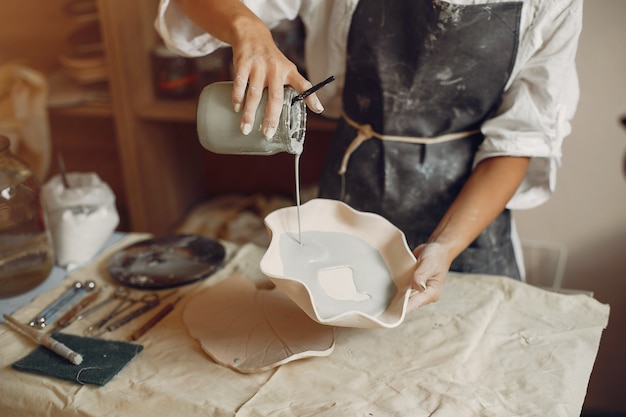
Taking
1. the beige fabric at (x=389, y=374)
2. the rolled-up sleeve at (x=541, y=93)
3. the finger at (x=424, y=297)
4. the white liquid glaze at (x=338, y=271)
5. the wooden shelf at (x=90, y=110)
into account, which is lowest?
the beige fabric at (x=389, y=374)

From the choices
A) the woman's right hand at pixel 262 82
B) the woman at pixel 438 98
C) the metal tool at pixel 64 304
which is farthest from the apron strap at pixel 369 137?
the metal tool at pixel 64 304

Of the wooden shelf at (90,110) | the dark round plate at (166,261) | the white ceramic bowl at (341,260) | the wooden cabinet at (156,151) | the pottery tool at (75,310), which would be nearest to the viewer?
the white ceramic bowl at (341,260)

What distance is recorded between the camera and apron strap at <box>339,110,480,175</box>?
1.37 meters

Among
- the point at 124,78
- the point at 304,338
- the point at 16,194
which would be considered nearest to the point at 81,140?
the point at 124,78

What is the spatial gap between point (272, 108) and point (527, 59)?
58 centimetres

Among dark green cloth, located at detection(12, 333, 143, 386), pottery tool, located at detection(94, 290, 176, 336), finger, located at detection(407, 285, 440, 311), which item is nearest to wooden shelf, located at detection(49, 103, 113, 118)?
pottery tool, located at detection(94, 290, 176, 336)

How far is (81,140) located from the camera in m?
2.57

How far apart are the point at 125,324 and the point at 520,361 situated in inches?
26.6

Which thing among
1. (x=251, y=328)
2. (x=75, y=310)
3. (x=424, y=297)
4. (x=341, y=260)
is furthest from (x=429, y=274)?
(x=75, y=310)

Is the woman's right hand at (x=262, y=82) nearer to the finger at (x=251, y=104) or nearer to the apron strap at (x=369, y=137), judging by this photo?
the finger at (x=251, y=104)

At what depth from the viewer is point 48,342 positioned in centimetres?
107

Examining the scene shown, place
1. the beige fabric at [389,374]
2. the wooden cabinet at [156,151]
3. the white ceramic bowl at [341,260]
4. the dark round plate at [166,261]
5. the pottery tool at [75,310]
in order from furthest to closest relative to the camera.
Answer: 1. the wooden cabinet at [156,151]
2. the dark round plate at [166,261]
3. the pottery tool at [75,310]
4. the white ceramic bowl at [341,260]
5. the beige fabric at [389,374]

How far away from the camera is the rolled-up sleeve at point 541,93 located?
4.02 feet

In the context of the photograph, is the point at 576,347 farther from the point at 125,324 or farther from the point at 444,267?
the point at 125,324
